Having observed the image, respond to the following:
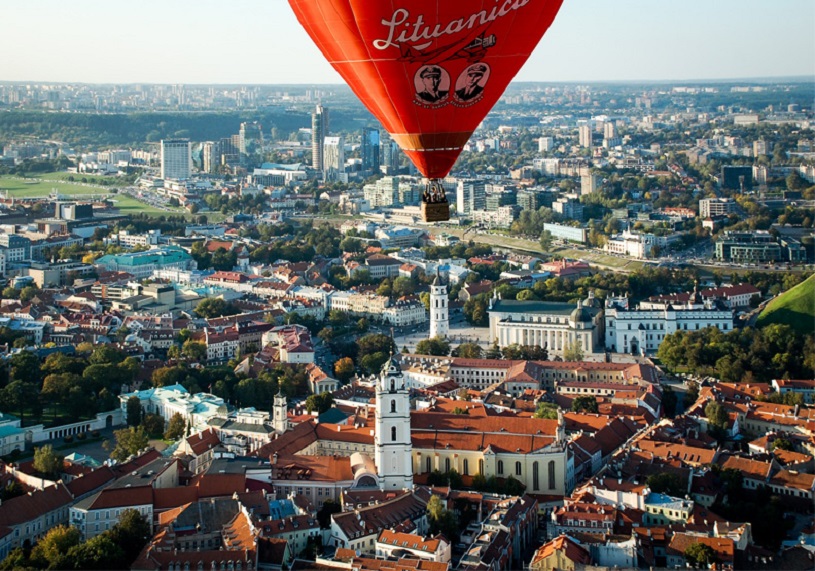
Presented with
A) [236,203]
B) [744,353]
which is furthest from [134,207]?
[744,353]

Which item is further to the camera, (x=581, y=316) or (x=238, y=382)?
(x=581, y=316)

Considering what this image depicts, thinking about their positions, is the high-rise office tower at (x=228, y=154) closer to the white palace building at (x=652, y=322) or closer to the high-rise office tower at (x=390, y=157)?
the high-rise office tower at (x=390, y=157)

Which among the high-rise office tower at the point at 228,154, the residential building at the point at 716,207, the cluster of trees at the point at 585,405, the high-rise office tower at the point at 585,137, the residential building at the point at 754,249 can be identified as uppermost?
the high-rise office tower at the point at 585,137

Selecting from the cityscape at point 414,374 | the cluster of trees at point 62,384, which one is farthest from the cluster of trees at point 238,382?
the cluster of trees at point 62,384

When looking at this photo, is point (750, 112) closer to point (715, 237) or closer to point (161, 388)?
point (715, 237)

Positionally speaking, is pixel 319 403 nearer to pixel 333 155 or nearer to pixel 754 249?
pixel 754 249
